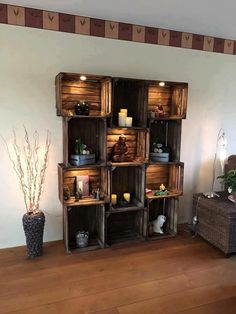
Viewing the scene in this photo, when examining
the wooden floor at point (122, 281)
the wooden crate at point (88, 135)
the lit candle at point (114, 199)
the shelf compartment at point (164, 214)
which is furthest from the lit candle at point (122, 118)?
the wooden floor at point (122, 281)

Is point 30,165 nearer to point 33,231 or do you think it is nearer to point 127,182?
point 33,231

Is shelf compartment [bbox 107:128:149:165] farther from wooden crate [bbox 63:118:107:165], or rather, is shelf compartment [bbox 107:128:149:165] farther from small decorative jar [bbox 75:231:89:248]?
small decorative jar [bbox 75:231:89:248]

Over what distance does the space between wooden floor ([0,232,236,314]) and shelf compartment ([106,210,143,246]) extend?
0.18 metres

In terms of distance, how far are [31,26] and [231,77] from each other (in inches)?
95.0

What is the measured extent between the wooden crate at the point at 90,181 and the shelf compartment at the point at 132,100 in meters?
0.55

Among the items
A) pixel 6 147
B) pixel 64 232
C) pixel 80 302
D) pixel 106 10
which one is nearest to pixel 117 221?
pixel 64 232

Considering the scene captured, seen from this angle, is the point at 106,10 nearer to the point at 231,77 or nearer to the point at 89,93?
the point at 89,93

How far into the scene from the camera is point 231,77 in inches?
131

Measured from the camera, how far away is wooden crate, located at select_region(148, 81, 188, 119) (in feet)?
9.34

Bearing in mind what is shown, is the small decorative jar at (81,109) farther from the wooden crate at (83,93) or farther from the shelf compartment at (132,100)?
the shelf compartment at (132,100)

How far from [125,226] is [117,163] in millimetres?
855

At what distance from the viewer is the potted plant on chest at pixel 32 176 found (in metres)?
2.46

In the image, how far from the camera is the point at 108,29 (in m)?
2.71

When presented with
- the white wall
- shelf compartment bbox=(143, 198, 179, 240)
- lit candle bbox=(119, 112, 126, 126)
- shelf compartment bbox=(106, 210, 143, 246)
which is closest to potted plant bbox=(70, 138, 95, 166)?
the white wall
